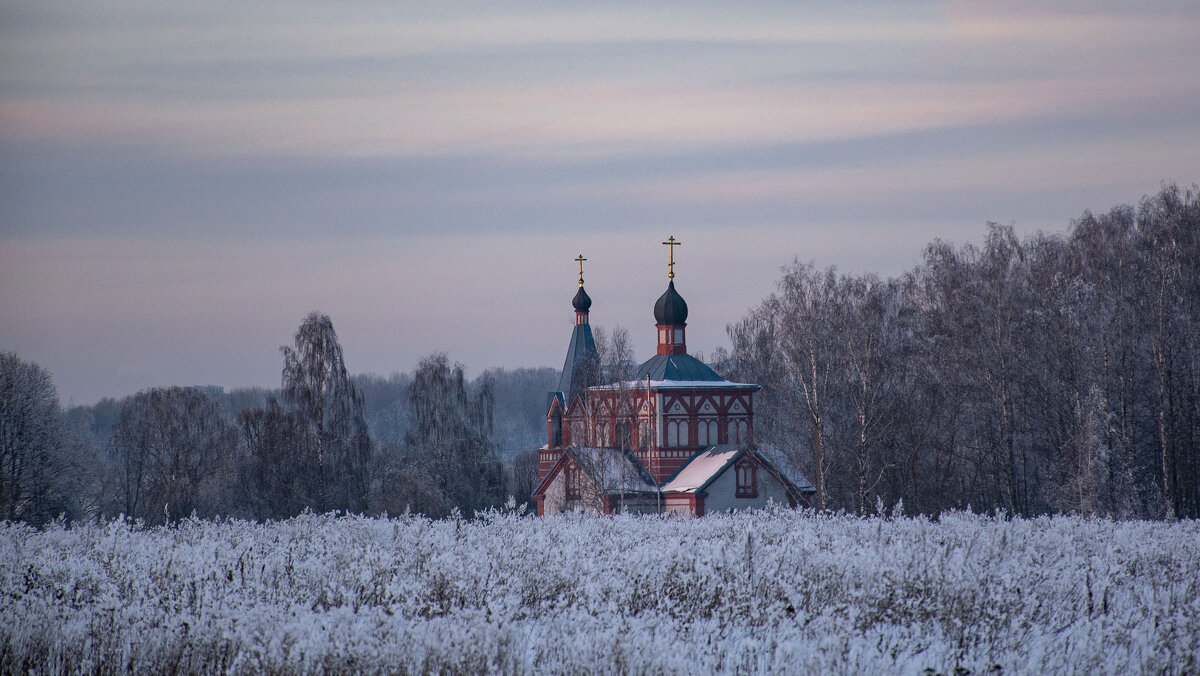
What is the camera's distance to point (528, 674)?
27.1 ft

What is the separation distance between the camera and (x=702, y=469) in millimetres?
43156

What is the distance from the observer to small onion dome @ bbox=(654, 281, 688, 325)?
161 ft

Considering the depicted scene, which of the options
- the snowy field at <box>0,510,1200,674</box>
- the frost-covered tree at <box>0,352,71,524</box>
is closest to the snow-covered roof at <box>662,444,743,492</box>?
the frost-covered tree at <box>0,352,71,524</box>

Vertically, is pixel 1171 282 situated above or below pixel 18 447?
above

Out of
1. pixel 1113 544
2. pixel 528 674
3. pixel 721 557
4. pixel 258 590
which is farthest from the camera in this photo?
pixel 1113 544

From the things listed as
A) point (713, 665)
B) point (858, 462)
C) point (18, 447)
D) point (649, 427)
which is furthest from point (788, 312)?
point (713, 665)

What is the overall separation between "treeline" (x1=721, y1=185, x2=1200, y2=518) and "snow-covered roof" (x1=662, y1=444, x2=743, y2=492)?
1954 mm

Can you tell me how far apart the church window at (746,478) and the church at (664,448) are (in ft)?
0.11

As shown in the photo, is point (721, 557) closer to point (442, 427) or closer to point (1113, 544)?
point (1113, 544)

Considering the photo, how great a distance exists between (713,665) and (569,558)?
3.32m

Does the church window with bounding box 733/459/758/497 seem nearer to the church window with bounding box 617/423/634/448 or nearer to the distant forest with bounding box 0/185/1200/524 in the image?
the distant forest with bounding box 0/185/1200/524

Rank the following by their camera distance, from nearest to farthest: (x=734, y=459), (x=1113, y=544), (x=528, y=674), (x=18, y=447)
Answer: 1. (x=528, y=674)
2. (x=1113, y=544)
3. (x=18, y=447)
4. (x=734, y=459)

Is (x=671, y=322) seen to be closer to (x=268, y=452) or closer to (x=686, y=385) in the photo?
(x=686, y=385)

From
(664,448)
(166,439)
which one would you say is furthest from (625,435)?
(166,439)
